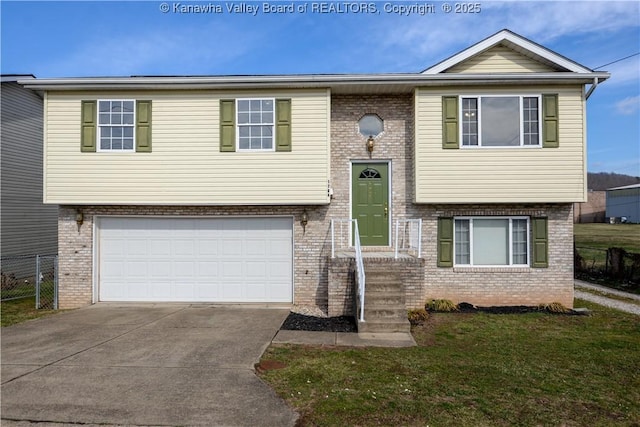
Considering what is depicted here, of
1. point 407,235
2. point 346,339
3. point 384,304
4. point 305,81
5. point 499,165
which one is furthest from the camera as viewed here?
point 407,235

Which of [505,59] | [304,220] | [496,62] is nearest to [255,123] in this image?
[304,220]

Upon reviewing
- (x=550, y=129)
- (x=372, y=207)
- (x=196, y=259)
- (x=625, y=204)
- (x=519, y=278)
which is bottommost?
(x=519, y=278)

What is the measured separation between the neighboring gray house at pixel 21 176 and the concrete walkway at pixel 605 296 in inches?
728

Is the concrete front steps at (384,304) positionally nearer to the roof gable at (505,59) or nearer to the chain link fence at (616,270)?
the roof gable at (505,59)

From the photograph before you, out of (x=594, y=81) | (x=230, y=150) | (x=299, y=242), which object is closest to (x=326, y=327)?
(x=299, y=242)

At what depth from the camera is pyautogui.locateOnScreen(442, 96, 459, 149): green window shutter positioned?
9.53m

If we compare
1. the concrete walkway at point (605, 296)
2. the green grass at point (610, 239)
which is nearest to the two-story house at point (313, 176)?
the concrete walkway at point (605, 296)

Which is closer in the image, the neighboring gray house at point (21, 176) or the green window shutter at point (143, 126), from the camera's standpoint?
the green window shutter at point (143, 126)

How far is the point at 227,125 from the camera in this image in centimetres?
961

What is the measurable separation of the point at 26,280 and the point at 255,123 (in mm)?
10589

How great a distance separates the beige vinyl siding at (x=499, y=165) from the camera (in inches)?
371

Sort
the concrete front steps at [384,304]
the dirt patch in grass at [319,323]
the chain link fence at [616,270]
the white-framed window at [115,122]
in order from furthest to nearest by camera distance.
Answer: the chain link fence at [616,270] → the white-framed window at [115,122] → the dirt patch in grass at [319,323] → the concrete front steps at [384,304]

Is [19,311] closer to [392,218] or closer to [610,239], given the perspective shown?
[392,218]

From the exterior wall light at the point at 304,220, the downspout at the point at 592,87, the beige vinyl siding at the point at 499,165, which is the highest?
the downspout at the point at 592,87
